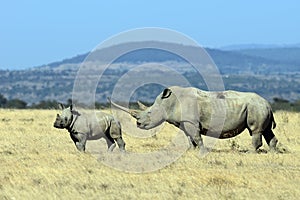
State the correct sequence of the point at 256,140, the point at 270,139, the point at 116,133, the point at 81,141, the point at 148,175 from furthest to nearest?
the point at 270,139
the point at 256,140
the point at 116,133
the point at 81,141
the point at 148,175

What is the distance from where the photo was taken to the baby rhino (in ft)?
62.6

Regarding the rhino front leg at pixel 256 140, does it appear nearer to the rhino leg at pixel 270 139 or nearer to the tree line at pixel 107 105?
the rhino leg at pixel 270 139

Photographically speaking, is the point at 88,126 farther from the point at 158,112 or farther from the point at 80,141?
the point at 158,112

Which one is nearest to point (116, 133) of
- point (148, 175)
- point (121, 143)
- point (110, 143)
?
point (121, 143)

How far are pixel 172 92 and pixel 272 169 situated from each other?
417 cm

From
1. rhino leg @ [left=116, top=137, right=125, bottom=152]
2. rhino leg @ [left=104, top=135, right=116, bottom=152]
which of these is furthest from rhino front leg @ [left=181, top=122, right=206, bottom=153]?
rhino leg @ [left=104, top=135, right=116, bottom=152]

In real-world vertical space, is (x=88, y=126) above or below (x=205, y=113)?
below

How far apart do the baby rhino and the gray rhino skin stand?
77 centimetres

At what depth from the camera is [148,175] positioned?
15.4 metres

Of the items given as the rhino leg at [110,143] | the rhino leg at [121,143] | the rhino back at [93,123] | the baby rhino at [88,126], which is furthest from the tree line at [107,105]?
the rhino back at [93,123]

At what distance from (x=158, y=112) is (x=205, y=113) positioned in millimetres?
1132

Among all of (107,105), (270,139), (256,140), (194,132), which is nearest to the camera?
(194,132)

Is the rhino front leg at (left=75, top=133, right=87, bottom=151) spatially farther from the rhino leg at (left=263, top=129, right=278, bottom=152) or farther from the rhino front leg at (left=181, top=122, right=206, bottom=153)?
the rhino leg at (left=263, top=129, right=278, bottom=152)

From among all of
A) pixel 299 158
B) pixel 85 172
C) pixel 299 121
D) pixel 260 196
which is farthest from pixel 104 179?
pixel 299 121
